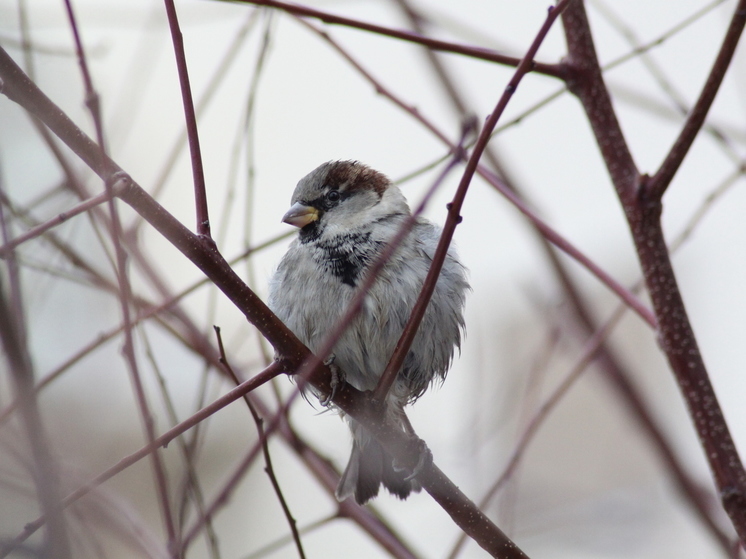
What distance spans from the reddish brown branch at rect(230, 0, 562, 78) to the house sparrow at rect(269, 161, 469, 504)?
0.84 metres

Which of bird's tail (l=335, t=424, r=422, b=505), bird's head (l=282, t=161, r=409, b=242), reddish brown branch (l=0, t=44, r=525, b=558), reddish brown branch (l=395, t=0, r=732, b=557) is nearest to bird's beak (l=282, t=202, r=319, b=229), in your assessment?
bird's head (l=282, t=161, r=409, b=242)

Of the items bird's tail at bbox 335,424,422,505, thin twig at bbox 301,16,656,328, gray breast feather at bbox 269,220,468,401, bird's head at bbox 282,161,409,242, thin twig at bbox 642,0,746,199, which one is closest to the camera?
thin twig at bbox 642,0,746,199

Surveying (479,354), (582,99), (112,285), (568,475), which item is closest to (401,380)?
(479,354)

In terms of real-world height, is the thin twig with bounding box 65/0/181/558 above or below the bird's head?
below

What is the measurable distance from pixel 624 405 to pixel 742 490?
1.11 m

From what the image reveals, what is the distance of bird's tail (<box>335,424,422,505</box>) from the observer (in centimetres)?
275

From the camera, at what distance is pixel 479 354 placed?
11.5 feet

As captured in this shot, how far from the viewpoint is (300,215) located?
9.86 ft

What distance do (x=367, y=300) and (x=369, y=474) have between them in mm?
636

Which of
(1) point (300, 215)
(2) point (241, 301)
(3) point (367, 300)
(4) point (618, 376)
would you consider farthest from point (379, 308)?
(2) point (241, 301)

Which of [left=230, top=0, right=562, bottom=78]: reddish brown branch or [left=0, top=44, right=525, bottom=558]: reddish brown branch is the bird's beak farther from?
[left=230, top=0, right=562, bottom=78]: reddish brown branch

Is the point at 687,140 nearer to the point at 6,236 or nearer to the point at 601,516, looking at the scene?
the point at 6,236

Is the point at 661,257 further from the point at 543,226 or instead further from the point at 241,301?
the point at 241,301

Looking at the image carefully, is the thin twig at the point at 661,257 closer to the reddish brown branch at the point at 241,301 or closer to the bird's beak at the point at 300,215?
the reddish brown branch at the point at 241,301
